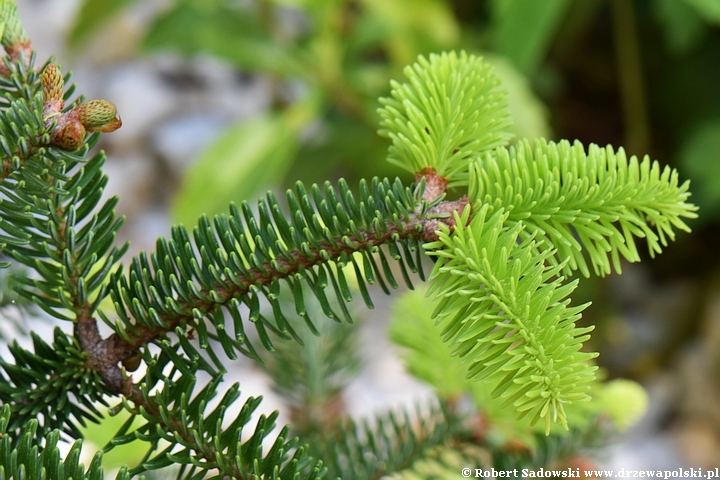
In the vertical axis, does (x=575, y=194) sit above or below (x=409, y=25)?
below

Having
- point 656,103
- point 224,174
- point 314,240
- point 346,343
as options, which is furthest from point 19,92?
point 656,103

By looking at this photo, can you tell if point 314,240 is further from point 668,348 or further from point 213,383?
point 668,348

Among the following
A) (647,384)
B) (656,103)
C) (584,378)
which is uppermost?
(656,103)

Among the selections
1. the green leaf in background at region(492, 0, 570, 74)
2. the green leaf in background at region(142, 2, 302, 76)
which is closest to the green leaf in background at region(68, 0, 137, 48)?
the green leaf in background at region(142, 2, 302, 76)

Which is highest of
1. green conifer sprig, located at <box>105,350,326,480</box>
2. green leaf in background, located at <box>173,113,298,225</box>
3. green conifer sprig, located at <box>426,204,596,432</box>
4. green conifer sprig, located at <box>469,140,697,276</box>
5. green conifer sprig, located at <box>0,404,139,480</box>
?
green leaf in background, located at <box>173,113,298,225</box>

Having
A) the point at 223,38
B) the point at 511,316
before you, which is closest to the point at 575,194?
the point at 511,316

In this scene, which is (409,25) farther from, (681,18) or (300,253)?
(300,253)

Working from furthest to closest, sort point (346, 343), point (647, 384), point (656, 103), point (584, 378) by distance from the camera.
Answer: point (656, 103), point (647, 384), point (346, 343), point (584, 378)

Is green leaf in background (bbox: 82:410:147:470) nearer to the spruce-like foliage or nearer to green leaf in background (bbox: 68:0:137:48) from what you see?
the spruce-like foliage
